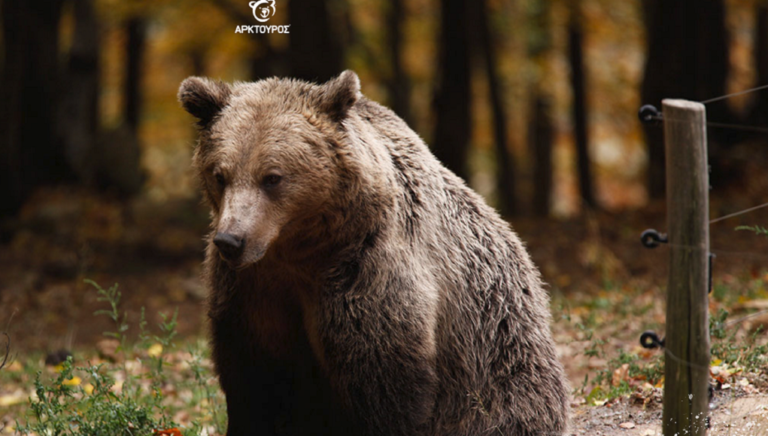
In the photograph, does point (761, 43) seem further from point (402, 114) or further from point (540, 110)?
point (402, 114)

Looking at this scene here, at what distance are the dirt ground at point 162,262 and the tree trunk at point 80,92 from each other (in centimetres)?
85

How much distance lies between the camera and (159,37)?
69.4 feet

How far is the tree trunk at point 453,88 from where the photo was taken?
14.5m

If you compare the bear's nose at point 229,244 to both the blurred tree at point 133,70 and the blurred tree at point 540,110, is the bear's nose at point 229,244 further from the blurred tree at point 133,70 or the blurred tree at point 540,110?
the blurred tree at point 133,70

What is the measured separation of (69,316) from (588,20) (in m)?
10.9

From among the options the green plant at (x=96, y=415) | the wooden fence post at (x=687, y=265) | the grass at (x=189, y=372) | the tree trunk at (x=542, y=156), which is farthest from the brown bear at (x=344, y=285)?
the tree trunk at (x=542, y=156)

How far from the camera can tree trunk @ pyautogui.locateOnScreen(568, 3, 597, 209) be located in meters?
17.2

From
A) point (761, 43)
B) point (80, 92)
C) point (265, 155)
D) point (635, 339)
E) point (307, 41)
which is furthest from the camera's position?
point (761, 43)

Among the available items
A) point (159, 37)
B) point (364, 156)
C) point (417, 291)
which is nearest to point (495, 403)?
point (417, 291)

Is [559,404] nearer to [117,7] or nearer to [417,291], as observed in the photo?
[417,291]

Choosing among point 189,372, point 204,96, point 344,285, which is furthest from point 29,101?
point 344,285

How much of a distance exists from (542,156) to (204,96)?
16517 millimetres

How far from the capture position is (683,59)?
13469mm

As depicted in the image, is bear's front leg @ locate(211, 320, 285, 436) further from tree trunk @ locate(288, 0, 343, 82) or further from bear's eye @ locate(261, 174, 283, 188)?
tree trunk @ locate(288, 0, 343, 82)
